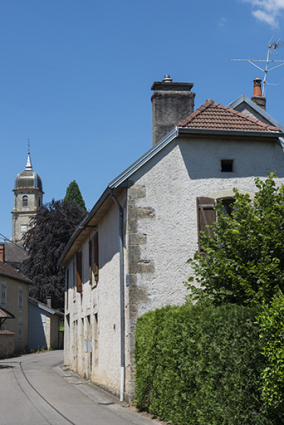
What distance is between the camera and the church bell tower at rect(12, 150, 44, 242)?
126562 mm

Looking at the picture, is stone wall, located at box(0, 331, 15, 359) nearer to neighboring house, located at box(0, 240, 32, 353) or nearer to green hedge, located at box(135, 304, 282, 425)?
neighboring house, located at box(0, 240, 32, 353)

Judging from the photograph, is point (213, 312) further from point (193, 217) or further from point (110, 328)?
point (110, 328)

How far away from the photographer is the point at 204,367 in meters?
7.98

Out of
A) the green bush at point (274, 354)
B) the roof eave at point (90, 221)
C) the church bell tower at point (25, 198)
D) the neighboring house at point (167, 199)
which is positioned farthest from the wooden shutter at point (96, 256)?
the church bell tower at point (25, 198)

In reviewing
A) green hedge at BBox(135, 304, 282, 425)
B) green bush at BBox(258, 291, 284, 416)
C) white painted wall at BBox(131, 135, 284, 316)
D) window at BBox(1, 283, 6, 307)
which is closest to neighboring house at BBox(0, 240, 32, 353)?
window at BBox(1, 283, 6, 307)

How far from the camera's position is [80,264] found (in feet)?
69.7

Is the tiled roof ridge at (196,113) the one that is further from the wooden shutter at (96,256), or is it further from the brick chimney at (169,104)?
the wooden shutter at (96,256)

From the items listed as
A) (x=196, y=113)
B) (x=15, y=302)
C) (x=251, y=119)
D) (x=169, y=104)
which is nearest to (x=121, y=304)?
(x=196, y=113)

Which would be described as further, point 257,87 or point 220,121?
point 257,87

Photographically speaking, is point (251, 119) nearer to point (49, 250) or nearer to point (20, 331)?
point (20, 331)

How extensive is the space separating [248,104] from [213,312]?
31.8ft

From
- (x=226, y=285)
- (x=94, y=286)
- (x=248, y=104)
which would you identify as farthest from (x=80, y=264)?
(x=226, y=285)

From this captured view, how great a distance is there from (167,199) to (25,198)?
394 ft

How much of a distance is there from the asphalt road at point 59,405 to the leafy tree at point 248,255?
2512 mm
